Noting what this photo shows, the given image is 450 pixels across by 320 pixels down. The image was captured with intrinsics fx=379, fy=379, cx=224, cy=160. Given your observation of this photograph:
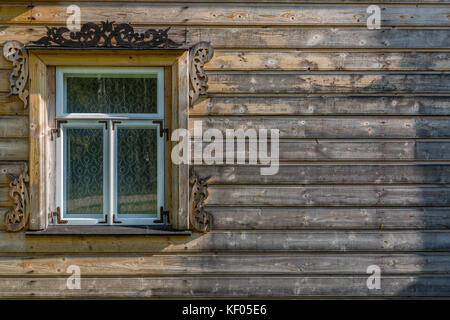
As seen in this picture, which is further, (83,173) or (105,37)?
(83,173)

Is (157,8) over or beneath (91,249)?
over

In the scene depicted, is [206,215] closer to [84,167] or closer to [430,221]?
[84,167]

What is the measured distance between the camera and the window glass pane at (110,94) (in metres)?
3.17

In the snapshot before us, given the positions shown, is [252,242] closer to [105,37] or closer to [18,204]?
[18,204]

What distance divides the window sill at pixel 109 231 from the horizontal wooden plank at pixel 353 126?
1.07 metres

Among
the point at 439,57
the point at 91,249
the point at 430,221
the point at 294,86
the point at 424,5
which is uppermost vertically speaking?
the point at 424,5

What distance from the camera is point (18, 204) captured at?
3037 mm

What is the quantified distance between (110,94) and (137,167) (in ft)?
2.14

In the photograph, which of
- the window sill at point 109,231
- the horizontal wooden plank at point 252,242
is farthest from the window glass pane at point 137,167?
the horizontal wooden plank at point 252,242

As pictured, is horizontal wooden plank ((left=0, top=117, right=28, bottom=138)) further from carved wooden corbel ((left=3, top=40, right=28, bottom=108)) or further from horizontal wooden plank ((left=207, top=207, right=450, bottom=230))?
horizontal wooden plank ((left=207, top=207, right=450, bottom=230))

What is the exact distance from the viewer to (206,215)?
3078 mm

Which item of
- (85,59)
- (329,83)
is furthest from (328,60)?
(85,59)
